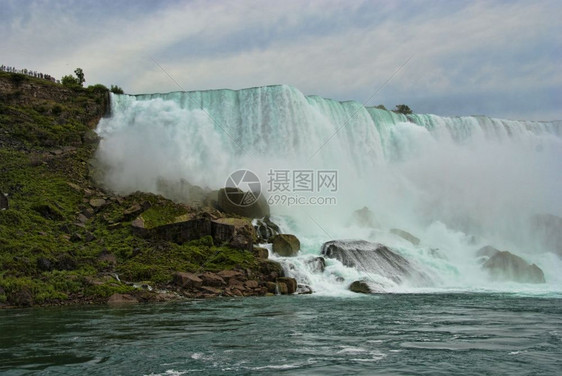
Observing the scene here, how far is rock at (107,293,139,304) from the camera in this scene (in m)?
21.3

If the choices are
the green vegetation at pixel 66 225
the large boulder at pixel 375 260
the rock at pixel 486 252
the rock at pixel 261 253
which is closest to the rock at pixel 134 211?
the green vegetation at pixel 66 225

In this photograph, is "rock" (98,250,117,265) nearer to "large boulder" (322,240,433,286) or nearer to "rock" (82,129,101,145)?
"large boulder" (322,240,433,286)

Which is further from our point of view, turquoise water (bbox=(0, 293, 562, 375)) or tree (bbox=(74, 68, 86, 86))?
tree (bbox=(74, 68, 86, 86))

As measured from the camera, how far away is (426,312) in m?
17.3

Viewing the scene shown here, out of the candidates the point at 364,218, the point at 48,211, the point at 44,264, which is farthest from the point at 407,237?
the point at 44,264

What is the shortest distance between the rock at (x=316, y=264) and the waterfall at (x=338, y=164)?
2.92m

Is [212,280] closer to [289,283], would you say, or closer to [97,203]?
[289,283]

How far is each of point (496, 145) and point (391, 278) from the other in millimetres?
32800

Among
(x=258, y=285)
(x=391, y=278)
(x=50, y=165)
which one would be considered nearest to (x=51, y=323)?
(x=258, y=285)

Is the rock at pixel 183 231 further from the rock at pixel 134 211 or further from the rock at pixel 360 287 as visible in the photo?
the rock at pixel 360 287

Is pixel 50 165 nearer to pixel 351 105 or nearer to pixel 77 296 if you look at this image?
pixel 77 296

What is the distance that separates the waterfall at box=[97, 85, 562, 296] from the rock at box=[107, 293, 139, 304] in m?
11.6

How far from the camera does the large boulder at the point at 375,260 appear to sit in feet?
91.9

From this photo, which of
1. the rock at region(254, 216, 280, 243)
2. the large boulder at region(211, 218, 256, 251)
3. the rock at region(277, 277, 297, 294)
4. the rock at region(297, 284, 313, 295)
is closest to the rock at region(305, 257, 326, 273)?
the rock at region(297, 284, 313, 295)
